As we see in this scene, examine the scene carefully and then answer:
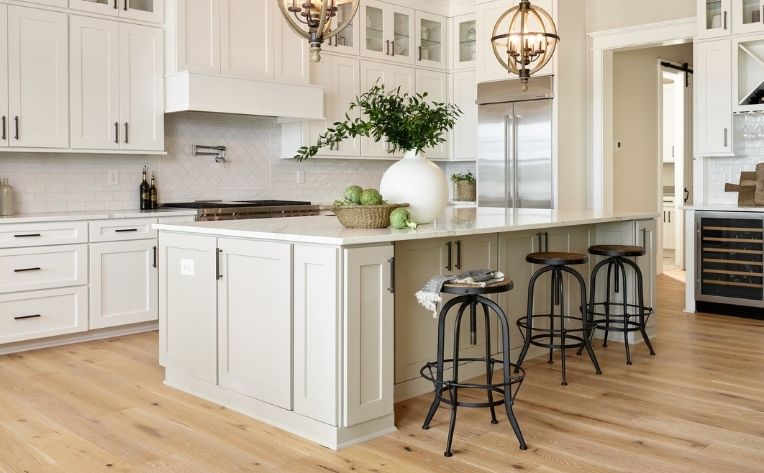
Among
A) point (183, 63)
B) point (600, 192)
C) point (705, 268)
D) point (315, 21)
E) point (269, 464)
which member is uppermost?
point (183, 63)

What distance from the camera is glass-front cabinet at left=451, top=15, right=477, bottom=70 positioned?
781 centimetres

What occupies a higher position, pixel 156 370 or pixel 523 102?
pixel 523 102

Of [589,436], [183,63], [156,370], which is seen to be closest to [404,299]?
[589,436]

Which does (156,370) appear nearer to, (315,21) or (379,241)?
(379,241)

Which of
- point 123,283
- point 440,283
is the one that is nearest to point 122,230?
point 123,283

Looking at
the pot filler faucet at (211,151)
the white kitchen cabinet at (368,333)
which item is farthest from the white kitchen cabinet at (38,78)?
the white kitchen cabinet at (368,333)

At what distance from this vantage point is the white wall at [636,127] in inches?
306

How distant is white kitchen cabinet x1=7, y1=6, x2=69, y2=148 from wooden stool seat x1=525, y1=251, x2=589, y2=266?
129 inches

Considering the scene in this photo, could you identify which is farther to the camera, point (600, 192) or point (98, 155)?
point (600, 192)

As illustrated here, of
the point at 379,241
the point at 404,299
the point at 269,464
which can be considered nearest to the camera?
the point at 269,464

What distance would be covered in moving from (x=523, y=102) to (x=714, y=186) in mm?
1854

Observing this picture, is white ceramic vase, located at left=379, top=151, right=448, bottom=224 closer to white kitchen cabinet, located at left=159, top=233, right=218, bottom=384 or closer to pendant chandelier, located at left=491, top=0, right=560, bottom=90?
white kitchen cabinet, located at left=159, top=233, right=218, bottom=384

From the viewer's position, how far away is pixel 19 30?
4.91m

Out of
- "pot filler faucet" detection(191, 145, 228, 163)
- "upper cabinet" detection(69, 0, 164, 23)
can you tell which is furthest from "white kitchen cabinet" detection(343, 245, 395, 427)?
"pot filler faucet" detection(191, 145, 228, 163)
